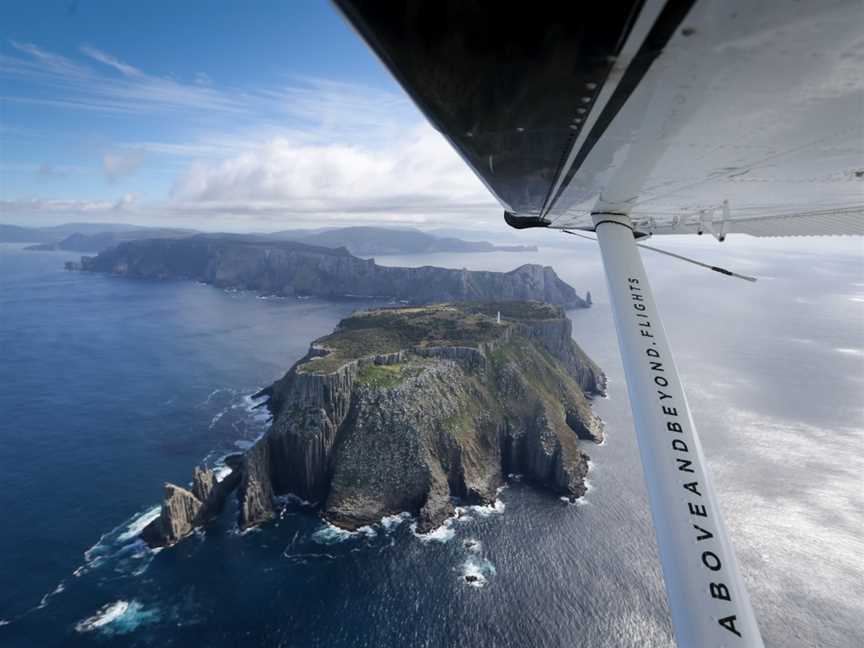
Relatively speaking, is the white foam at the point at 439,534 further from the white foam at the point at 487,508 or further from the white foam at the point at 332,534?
the white foam at the point at 332,534

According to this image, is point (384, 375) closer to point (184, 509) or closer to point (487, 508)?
point (487, 508)

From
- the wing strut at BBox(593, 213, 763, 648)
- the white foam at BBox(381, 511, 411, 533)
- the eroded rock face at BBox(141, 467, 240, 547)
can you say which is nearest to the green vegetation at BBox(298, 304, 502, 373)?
the eroded rock face at BBox(141, 467, 240, 547)

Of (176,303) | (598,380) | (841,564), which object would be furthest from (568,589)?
(176,303)

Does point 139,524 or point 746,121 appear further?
point 139,524

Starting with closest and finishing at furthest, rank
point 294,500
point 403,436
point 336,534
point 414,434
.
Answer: point 336,534
point 294,500
point 403,436
point 414,434

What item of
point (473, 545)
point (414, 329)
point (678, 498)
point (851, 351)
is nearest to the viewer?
point (678, 498)

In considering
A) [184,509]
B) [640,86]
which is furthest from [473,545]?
[640,86]

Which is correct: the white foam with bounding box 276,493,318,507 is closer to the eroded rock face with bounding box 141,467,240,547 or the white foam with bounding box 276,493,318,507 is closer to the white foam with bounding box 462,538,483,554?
the eroded rock face with bounding box 141,467,240,547
